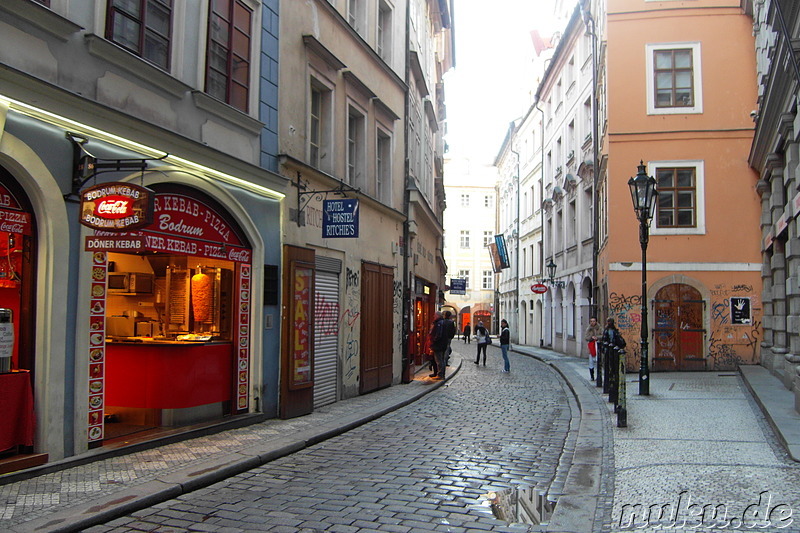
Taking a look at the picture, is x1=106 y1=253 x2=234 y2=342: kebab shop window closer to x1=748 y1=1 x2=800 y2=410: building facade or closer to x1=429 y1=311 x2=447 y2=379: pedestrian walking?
x1=748 y1=1 x2=800 y2=410: building facade

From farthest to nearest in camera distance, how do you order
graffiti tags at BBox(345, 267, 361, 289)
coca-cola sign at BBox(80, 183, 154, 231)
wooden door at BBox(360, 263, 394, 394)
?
wooden door at BBox(360, 263, 394, 394)
graffiti tags at BBox(345, 267, 361, 289)
coca-cola sign at BBox(80, 183, 154, 231)

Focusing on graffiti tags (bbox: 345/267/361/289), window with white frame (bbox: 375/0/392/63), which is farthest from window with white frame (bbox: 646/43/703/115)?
graffiti tags (bbox: 345/267/361/289)

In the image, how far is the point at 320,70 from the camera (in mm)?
13172

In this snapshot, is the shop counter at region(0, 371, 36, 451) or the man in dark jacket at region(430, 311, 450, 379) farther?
the man in dark jacket at region(430, 311, 450, 379)

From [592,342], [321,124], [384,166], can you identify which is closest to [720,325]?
[592,342]

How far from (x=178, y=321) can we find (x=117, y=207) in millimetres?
3462

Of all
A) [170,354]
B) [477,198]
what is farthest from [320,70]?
[477,198]

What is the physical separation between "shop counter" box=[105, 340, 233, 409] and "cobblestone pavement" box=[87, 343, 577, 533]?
2.00 m

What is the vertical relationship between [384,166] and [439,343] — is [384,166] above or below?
above

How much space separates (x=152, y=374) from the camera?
9.55 m

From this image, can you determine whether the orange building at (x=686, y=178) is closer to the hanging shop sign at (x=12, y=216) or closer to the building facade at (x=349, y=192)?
the building facade at (x=349, y=192)

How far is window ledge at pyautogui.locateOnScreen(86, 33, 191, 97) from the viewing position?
7.74 m

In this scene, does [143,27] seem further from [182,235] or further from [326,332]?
[326,332]

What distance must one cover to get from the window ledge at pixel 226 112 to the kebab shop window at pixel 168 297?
2.08m
